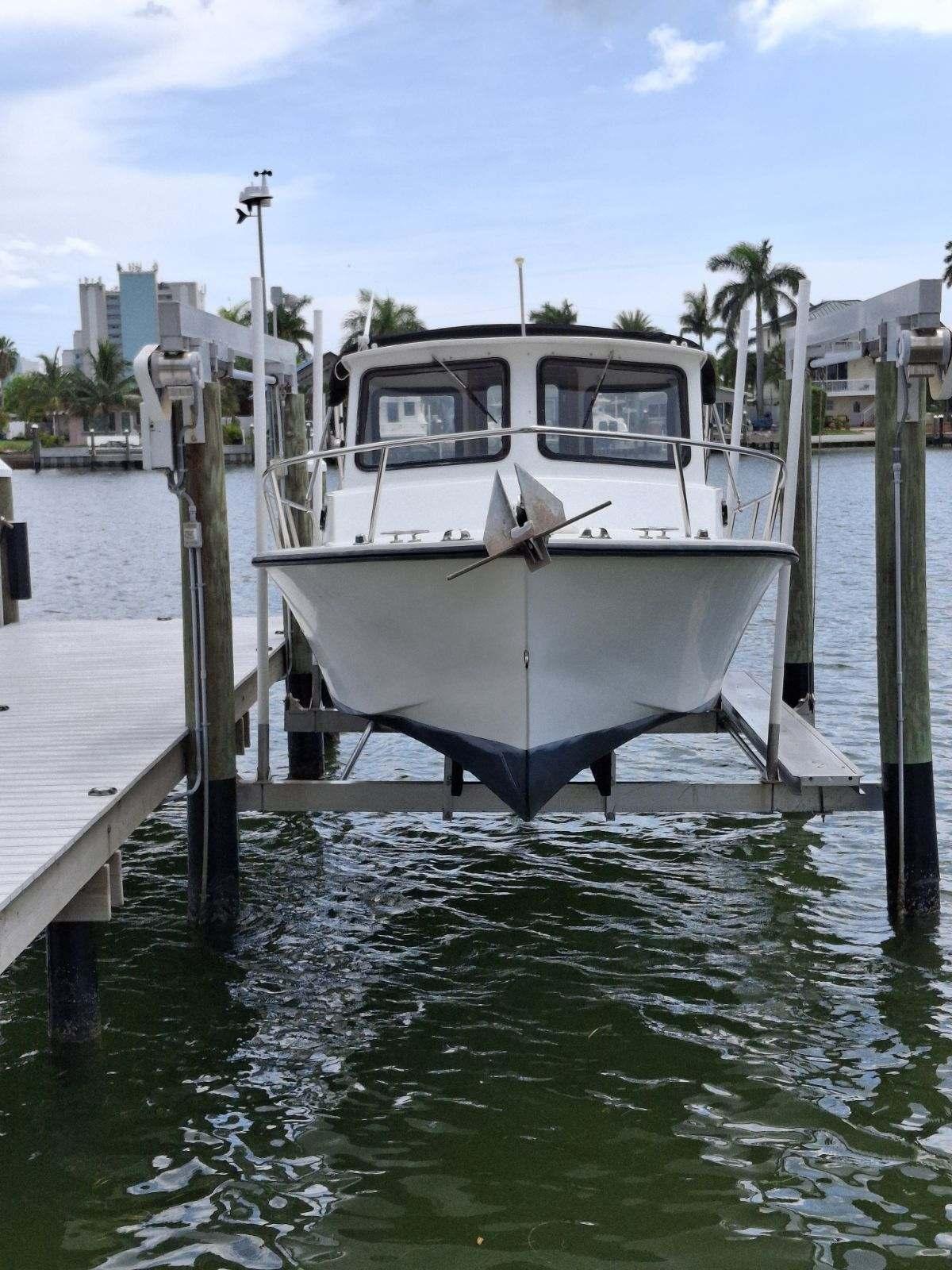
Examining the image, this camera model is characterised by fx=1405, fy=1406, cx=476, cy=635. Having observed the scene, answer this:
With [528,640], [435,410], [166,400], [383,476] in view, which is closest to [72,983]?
[528,640]

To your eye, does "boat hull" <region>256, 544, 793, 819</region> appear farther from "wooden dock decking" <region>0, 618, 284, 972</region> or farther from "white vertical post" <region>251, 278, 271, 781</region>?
"wooden dock decking" <region>0, 618, 284, 972</region>

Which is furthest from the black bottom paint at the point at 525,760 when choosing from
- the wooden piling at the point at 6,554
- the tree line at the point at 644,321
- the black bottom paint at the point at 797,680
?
the tree line at the point at 644,321

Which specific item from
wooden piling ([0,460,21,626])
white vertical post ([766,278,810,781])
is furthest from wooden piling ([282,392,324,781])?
white vertical post ([766,278,810,781])

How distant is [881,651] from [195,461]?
398 cm

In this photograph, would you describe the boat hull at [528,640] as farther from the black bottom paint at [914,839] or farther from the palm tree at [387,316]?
the palm tree at [387,316]

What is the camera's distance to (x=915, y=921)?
26.8ft

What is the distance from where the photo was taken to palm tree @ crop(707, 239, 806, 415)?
85.6 meters

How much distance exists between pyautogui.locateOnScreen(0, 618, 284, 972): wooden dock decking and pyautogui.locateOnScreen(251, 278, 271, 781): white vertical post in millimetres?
483

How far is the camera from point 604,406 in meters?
8.71

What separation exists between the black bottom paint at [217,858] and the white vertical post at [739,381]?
3.66 meters

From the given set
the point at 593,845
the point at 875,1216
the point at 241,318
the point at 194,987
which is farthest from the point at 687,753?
the point at 241,318

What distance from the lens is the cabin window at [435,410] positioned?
859cm

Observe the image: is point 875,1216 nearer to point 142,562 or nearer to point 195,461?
point 195,461

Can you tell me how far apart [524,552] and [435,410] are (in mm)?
2609
